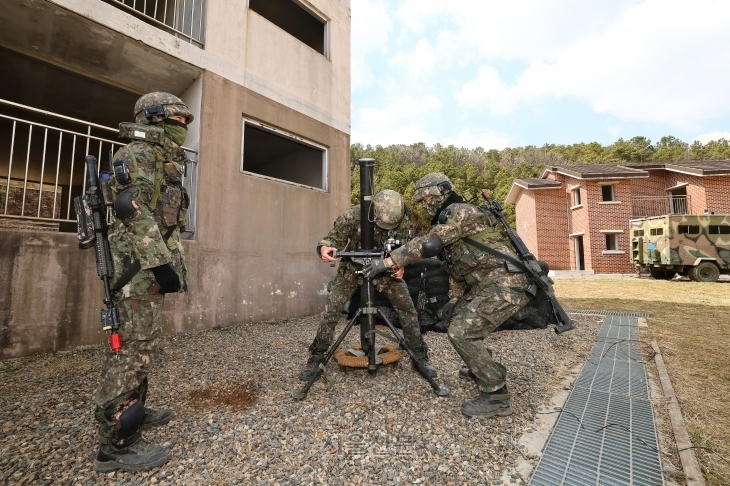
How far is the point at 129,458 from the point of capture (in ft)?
6.16

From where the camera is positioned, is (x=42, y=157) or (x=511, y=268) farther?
(x=42, y=157)

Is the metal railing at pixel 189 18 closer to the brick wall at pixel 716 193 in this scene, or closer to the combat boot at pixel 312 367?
the combat boot at pixel 312 367

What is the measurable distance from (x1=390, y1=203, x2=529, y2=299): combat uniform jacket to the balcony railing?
22636mm

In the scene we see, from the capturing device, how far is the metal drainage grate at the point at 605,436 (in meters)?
1.87

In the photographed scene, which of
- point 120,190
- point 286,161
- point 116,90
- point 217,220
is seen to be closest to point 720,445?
point 120,190

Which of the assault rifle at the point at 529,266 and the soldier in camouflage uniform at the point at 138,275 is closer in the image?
the soldier in camouflage uniform at the point at 138,275

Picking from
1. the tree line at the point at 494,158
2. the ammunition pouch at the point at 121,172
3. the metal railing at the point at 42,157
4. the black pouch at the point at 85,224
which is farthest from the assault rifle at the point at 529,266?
the tree line at the point at 494,158

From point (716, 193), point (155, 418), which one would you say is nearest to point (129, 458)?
point (155, 418)

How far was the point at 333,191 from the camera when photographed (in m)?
6.98

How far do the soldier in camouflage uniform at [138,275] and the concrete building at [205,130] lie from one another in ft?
7.35

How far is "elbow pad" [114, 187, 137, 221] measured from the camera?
1.97 meters

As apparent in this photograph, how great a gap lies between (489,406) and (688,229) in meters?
16.8

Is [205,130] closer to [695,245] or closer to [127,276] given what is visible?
[127,276]

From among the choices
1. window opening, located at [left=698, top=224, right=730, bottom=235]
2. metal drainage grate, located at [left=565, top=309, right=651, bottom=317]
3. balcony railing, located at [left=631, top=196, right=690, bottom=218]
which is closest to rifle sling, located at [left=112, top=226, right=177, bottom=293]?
metal drainage grate, located at [left=565, top=309, right=651, bottom=317]
